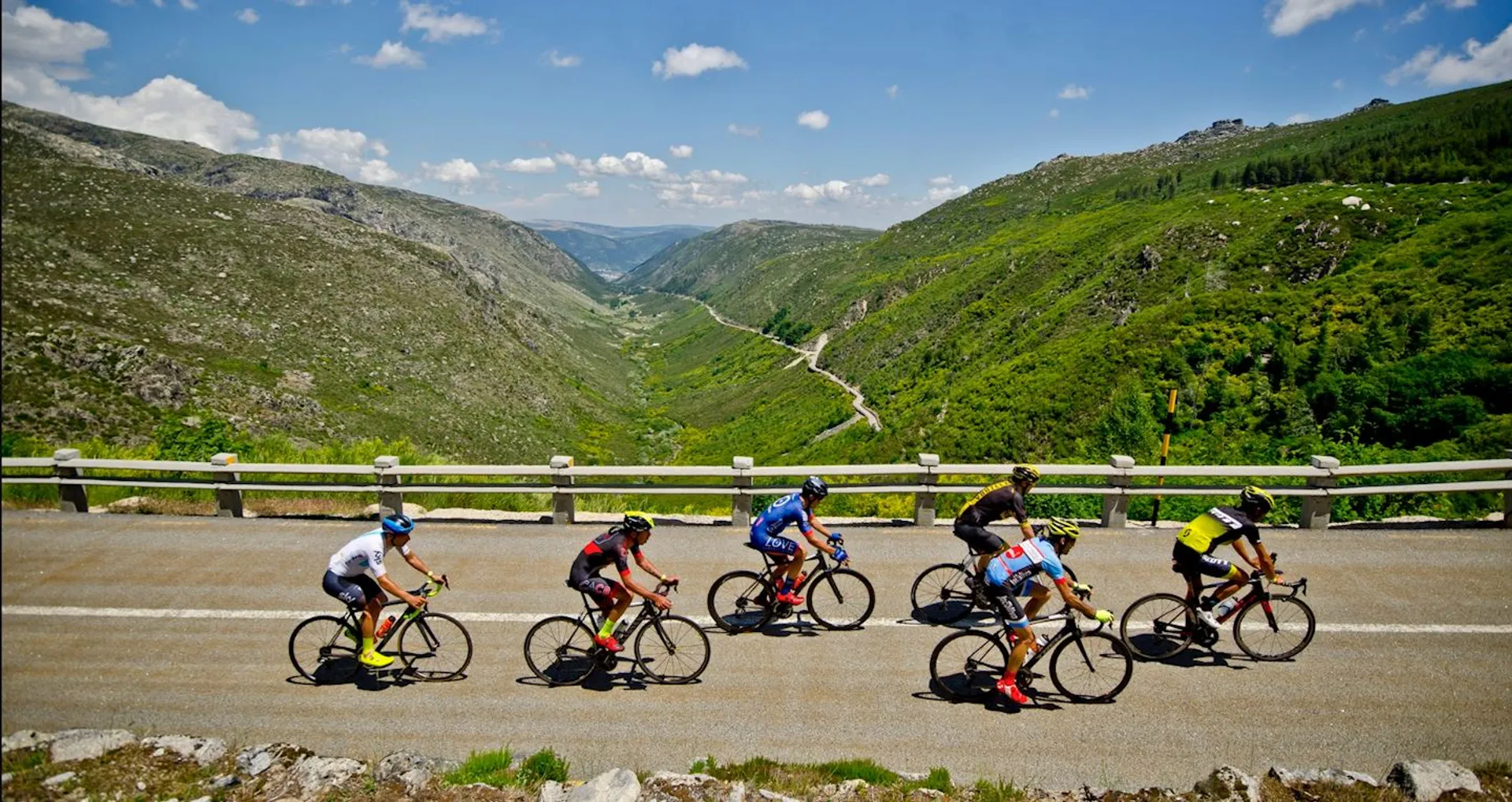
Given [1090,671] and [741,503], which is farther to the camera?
[741,503]

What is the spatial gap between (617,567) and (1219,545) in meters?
7.14

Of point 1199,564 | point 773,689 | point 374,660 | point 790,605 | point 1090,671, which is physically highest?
point 1199,564

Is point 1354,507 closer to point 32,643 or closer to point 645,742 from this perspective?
point 645,742

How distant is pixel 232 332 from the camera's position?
5081 cm

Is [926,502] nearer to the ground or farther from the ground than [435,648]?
farther from the ground

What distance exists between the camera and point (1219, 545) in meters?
9.02

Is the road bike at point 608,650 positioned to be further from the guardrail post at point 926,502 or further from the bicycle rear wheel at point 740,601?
the guardrail post at point 926,502

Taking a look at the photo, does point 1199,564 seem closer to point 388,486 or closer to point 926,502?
point 926,502

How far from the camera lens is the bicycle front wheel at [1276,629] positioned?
9320 millimetres

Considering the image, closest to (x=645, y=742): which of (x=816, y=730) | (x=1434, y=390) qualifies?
(x=816, y=730)

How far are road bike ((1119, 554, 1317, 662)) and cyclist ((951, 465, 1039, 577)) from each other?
5.72 feet

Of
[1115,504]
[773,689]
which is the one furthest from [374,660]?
[1115,504]

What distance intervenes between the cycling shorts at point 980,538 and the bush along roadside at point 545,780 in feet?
10.1

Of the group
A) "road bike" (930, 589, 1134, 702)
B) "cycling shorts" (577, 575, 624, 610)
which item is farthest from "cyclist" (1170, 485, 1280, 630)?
"cycling shorts" (577, 575, 624, 610)
